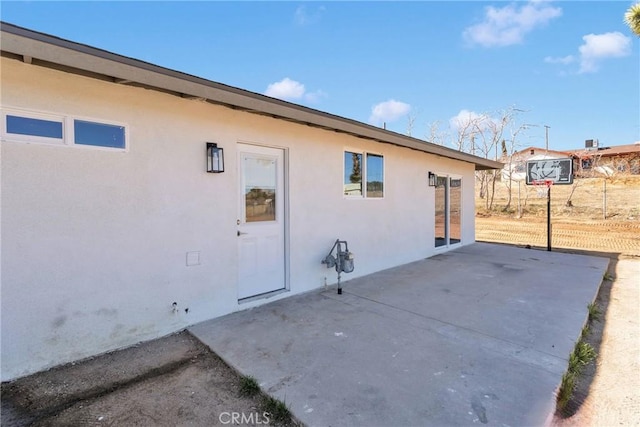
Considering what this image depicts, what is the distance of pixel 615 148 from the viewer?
35.6 m

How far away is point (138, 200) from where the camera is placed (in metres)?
3.34

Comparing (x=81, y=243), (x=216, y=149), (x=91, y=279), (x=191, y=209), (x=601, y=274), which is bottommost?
(x=601, y=274)

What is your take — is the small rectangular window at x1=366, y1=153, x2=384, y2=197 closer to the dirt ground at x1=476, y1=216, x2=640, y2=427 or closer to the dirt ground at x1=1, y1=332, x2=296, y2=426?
the dirt ground at x1=476, y1=216, x2=640, y2=427

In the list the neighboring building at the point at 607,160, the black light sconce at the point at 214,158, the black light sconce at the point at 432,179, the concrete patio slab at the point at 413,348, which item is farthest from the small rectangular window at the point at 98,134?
the neighboring building at the point at 607,160

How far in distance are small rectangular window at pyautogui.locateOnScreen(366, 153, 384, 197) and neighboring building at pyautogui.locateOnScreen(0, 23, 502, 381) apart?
1.02 m

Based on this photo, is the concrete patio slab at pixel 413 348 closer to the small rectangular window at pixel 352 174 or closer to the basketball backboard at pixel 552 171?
the small rectangular window at pixel 352 174

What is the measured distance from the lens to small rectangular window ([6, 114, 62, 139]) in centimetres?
265

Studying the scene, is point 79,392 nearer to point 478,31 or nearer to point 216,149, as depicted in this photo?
point 216,149

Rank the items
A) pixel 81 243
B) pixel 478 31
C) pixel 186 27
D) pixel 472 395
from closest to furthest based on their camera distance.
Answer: pixel 472 395 → pixel 81 243 → pixel 186 27 → pixel 478 31

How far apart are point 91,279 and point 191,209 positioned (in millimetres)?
1186

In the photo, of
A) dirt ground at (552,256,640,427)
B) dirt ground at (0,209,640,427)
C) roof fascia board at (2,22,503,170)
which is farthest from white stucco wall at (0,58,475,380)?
dirt ground at (552,256,640,427)

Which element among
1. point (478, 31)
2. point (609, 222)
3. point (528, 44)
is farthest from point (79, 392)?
point (609, 222)

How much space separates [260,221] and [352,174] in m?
2.25

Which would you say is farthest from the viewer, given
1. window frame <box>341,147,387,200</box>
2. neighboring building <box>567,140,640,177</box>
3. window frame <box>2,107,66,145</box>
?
neighboring building <box>567,140,640,177</box>
